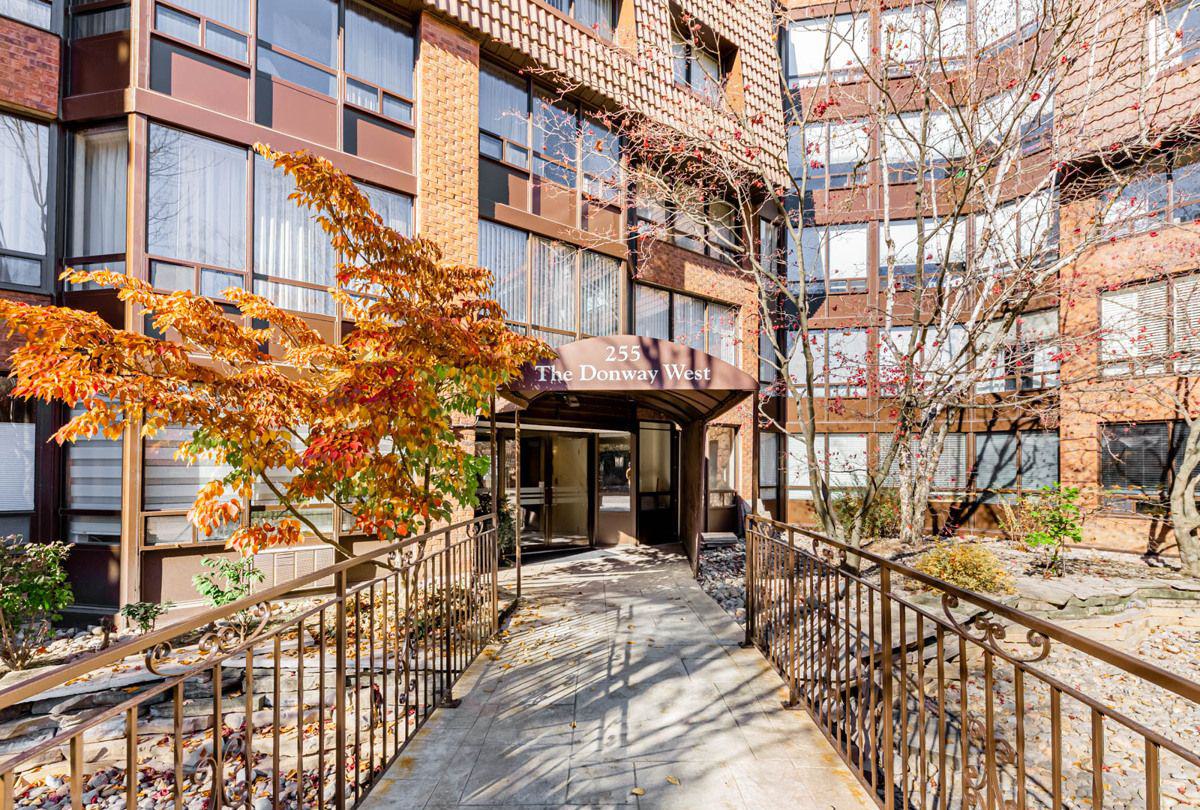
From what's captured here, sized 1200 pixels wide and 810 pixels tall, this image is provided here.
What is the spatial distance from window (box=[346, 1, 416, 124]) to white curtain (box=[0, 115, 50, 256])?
3.90 m

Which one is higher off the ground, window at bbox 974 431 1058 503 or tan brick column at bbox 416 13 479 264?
tan brick column at bbox 416 13 479 264

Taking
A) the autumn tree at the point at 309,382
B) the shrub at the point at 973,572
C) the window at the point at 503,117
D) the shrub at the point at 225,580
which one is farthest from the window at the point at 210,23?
the shrub at the point at 973,572

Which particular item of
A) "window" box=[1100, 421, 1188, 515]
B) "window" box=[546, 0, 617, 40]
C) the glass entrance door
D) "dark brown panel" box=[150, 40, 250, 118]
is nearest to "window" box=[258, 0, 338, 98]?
"dark brown panel" box=[150, 40, 250, 118]

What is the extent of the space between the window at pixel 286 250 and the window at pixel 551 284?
Result: 249 cm

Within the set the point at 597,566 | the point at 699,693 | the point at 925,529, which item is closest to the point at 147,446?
the point at 597,566

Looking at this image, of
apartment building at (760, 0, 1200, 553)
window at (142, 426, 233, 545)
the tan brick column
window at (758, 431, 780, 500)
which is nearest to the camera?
window at (142, 426, 233, 545)

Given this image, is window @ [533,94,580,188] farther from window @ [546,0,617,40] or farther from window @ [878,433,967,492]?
window @ [878,433,967,492]

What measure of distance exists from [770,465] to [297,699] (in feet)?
45.1

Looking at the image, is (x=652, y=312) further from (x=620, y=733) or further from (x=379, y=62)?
(x=620, y=733)

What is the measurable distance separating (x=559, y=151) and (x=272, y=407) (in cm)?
761

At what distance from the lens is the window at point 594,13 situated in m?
10.6

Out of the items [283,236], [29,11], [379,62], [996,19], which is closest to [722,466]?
[996,19]

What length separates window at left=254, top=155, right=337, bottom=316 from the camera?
25.0ft

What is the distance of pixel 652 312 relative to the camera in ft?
39.7
